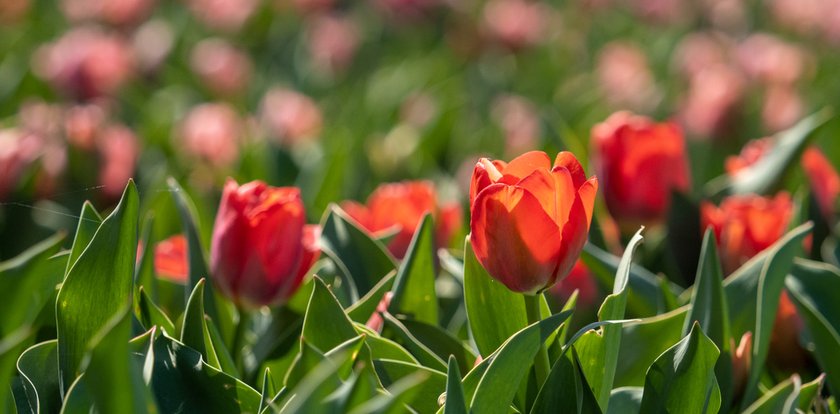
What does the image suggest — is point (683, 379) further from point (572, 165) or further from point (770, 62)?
point (770, 62)

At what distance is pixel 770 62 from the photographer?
11.4 feet

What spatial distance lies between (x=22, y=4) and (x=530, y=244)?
12.0 ft

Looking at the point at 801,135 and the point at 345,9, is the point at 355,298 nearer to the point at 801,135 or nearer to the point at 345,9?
the point at 801,135

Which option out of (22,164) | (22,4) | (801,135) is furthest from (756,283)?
(22,4)

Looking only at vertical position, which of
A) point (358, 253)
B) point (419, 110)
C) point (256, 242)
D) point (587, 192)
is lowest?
point (419, 110)

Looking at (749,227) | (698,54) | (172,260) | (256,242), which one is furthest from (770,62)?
(256,242)

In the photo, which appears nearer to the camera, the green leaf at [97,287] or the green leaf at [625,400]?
the green leaf at [97,287]

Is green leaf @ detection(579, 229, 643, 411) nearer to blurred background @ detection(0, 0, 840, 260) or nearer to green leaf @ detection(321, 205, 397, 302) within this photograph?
green leaf @ detection(321, 205, 397, 302)

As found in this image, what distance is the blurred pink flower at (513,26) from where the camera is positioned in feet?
12.9

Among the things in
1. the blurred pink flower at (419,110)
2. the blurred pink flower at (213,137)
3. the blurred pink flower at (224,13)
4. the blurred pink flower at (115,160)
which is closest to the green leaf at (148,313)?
the blurred pink flower at (115,160)

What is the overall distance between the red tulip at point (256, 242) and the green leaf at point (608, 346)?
39 cm

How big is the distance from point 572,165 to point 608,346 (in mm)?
169

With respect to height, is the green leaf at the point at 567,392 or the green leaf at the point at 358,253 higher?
the green leaf at the point at 567,392

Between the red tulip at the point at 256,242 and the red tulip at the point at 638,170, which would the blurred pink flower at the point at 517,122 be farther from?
the red tulip at the point at 256,242
